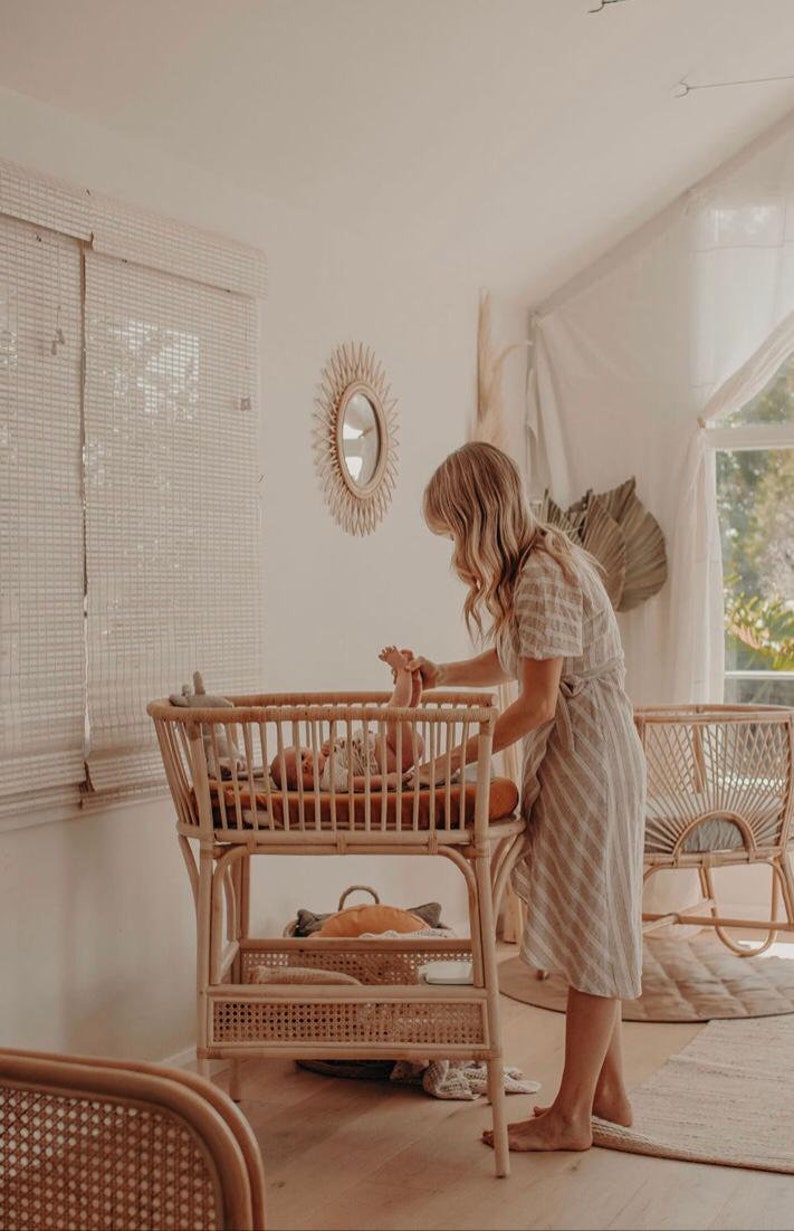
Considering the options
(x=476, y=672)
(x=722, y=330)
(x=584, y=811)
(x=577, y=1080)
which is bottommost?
(x=577, y=1080)

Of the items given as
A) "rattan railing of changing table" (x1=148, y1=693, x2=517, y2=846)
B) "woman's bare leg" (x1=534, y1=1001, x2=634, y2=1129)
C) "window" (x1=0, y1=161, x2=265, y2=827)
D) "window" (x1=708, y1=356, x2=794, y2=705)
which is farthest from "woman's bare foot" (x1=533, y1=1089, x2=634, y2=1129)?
"window" (x1=708, y1=356, x2=794, y2=705)

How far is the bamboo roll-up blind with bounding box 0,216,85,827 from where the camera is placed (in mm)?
2922

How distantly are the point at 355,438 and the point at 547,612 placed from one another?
153 cm

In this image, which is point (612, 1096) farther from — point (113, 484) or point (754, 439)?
point (754, 439)

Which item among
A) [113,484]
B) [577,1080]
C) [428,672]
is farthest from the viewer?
[113,484]

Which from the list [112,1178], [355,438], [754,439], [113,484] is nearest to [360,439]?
[355,438]

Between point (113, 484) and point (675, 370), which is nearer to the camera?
point (113, 484)

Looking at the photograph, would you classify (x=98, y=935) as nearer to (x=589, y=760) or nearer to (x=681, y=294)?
(x=589, y=760)

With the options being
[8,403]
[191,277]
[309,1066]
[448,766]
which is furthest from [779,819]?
[8,403]

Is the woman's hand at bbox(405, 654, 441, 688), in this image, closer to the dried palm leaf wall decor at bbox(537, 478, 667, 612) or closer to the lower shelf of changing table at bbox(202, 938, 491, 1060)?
the lower shelf of changing table at bbox(202, 938, 491, 1060)

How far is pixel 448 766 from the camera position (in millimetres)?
2723

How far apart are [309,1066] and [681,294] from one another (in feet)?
10.1

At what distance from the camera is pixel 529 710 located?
9.11ft

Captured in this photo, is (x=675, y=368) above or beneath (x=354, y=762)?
above
